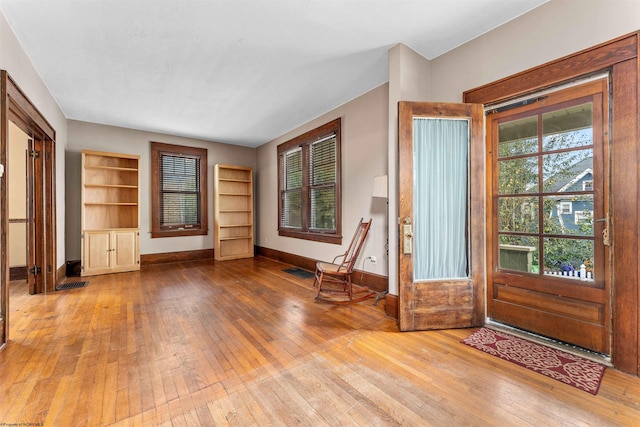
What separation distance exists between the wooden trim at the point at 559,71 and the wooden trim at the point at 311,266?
2396 mm

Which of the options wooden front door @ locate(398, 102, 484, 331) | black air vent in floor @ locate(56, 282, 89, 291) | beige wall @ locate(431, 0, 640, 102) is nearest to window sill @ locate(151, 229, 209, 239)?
black air vent in floor @ locate(56, 282, 89, 291)

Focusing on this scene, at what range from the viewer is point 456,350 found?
223cm

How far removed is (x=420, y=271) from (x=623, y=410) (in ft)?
4.76

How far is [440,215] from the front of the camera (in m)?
2.73

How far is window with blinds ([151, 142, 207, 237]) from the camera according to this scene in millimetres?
5785

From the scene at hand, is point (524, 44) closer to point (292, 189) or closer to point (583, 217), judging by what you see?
point (583, 217)

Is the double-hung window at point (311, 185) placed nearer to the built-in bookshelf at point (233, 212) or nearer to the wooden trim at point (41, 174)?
the built-in bookshelf at point (233, 212)

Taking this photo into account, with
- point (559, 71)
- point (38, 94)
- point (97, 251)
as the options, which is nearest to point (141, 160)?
point (97, 251)

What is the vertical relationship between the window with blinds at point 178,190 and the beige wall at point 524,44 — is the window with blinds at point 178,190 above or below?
below

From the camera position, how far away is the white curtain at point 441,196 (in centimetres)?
269

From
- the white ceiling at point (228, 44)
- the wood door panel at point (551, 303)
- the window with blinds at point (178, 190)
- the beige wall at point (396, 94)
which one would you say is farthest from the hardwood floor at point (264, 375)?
the window with blinds at point (178, 190)

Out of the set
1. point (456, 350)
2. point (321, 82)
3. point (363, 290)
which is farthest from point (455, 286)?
point (321, 82)

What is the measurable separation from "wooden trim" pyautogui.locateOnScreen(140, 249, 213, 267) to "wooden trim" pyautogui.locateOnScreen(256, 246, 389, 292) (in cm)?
124

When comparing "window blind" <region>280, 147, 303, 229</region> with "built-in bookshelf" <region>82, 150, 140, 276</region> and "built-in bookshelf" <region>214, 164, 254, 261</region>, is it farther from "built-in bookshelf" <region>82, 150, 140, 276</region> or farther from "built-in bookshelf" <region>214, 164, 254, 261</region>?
"built-in bookshelf" <region>82, 150, 140, 276</region>
